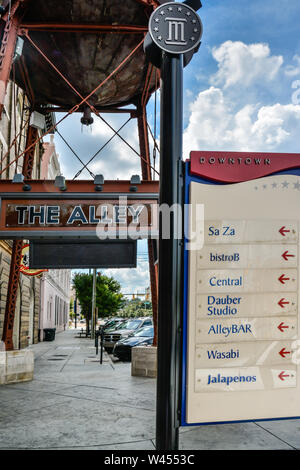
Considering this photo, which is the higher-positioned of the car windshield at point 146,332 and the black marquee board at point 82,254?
the black marquee board at point 82,254

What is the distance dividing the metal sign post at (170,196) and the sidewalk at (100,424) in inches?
98.0

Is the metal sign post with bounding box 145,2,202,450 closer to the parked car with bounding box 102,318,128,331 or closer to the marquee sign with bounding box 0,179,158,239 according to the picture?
the marquee sign with bounding box 0,179,158,239

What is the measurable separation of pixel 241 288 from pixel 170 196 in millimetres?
881

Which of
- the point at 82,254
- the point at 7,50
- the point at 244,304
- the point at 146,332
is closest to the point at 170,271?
the point at 244,304

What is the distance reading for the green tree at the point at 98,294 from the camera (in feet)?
156

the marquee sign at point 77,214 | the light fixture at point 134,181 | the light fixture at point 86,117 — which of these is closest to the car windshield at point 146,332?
the light fixture at point 86,117

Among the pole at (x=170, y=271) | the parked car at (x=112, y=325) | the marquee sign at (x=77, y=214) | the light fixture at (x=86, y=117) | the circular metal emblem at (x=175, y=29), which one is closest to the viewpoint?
the pole at (x=170, y=271)

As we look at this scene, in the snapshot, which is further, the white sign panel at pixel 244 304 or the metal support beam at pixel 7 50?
the metal support beam at pixel 7 50

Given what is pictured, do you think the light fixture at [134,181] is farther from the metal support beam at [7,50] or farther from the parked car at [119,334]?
the parked car at [119,334]

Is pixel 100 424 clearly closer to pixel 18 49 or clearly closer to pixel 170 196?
pixel 170 196

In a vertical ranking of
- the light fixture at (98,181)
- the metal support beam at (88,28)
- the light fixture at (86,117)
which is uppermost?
the metal support beam at (88,28)

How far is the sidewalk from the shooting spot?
4.93 m

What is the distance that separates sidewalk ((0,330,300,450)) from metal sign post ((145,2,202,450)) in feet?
8.17

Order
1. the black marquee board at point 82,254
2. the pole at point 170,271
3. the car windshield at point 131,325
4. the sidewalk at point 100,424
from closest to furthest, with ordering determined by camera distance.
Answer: the pole at point 170,271, the sidewalk at point 100,424, the black marquee board at point 82,254, the car windshield at point 131,325
